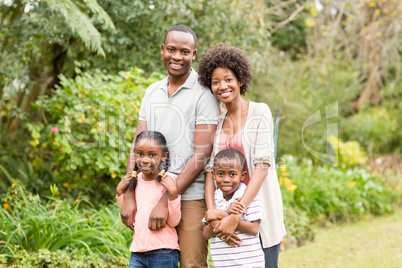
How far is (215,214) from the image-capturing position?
2.51 metres

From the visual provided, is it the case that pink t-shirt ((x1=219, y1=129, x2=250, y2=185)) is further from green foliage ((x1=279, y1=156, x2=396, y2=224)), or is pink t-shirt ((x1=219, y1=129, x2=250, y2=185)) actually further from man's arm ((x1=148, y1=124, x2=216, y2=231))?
green foliage ((x1=279, y1=156, x2=396, y2=224))

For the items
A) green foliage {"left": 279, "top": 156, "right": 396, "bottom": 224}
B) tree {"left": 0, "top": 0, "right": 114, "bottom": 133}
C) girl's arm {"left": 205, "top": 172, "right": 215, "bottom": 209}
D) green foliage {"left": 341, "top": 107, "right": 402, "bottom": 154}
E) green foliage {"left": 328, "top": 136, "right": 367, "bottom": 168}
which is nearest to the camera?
girl's arm {"left": 205, "top": 172, "right": 215, "bottom": 209}

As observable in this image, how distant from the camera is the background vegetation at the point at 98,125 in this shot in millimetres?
4121

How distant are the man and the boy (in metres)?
0.12

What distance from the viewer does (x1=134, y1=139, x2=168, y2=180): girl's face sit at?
2615mm

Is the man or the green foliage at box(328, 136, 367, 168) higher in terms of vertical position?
the green foliage at box(328, 136, 367, 168)

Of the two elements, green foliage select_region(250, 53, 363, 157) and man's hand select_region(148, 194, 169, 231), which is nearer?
Result: man's hand select_region(148, 194, 169, 231)

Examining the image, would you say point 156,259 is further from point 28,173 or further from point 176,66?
point 28,173

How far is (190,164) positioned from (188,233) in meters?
0.43

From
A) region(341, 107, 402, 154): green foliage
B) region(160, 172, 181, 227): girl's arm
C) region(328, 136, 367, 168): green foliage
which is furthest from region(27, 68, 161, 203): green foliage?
region(341, 107, 402, 154): green foliage

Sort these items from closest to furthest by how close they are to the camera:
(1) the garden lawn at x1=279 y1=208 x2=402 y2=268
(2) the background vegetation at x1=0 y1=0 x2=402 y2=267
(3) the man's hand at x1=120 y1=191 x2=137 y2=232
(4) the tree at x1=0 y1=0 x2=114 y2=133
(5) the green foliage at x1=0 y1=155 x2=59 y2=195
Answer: (3) the man's hand at x1=120 y1=191 x2=137 y2=232 < (2) the background vegetation at x1=0 y1=0 x2=402 y2=267 < (1) the garden lawn at x1=279 y1=208 x2=402 y2=268 < (4) the tree at x1=0 y1=0 x2=114 y2=133 < (5) the green foliage at x1=0 y1=155 x2=59 y2=195

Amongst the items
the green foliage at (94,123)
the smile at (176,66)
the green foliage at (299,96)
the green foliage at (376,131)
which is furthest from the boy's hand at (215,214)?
the green foliage at (376,131)

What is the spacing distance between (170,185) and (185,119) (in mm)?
434

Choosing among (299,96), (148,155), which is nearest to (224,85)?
(148,155)
